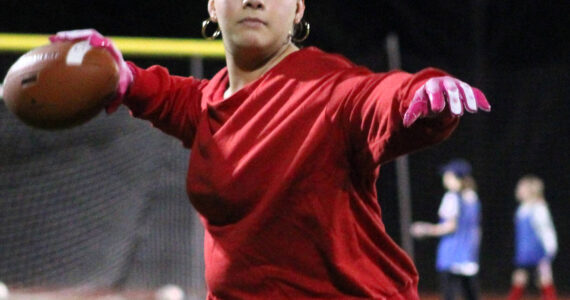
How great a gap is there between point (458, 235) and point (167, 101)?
612 centimetres

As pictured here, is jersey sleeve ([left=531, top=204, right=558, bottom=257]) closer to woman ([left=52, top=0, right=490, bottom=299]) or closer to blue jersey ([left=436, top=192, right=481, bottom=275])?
blue jersey ([left=436, top=192, right=481, bottom=275])

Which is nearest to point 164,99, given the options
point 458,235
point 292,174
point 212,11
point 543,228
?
point 212,11

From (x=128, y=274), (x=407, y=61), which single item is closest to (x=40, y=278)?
(x=128, y=274)

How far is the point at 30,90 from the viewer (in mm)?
2139

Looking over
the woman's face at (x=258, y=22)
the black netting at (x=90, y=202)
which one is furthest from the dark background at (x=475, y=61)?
the woman's face at (x=258, y=22)

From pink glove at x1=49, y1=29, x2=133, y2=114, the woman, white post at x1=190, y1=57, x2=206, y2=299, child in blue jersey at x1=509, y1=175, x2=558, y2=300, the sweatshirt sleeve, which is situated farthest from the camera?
child in blue jersey at x1=509, y1=175, x2=558, y2=300

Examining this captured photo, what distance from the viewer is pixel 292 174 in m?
2.03

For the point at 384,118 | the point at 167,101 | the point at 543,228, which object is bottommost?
the point at 543,228

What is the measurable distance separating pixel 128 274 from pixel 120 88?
455 cm

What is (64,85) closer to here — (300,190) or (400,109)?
(300,190)

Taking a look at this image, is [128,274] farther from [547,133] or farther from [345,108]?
[547,133]

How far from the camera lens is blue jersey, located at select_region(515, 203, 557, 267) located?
9.71 m

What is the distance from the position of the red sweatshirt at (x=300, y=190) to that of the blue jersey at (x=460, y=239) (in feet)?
20.2

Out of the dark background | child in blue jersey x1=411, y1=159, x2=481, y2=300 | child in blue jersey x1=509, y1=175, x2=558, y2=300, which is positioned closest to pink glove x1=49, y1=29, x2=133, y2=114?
child in blue jersey x1=411, y1=159, x2=481, y2=300
